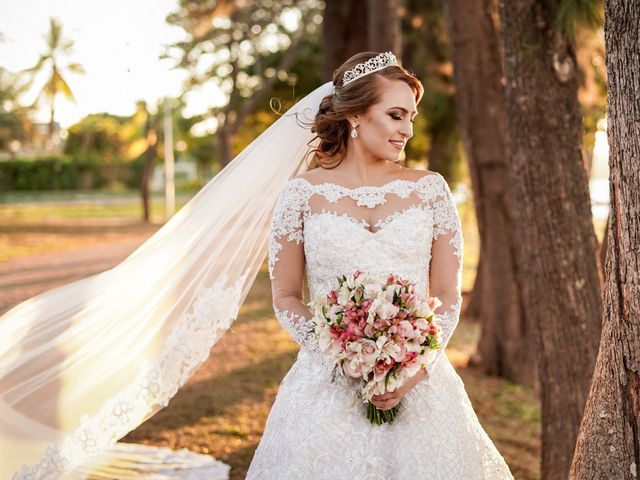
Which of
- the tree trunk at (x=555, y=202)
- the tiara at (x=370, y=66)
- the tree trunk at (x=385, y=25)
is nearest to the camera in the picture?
the tiara at (x=370, y=66)

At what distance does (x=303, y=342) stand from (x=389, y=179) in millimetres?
791

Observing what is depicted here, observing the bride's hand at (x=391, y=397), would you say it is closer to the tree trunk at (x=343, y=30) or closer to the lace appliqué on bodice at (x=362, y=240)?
the lace appliqué on bodice at (x=362, y=240)

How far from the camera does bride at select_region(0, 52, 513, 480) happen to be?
121 inches

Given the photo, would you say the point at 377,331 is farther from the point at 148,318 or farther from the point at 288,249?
the point at 148,318

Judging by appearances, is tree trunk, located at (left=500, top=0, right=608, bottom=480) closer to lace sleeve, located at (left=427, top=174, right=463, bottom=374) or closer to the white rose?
lace sleeve, located at (left=427, top=174, right=463, bottom=374)

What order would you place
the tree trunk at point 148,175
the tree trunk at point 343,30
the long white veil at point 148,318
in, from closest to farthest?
the long white veil at point 148,318, the tree trunk at point 343,30, the tree trunk at point 148,175

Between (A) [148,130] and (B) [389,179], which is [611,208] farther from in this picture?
(A) [148,130]

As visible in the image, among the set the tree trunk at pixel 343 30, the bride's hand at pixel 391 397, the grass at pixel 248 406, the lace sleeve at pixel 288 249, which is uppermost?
the tree trunk at pixel 343 30

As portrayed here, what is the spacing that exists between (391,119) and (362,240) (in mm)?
521

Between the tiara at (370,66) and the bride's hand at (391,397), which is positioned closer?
the bride's hand at (391,397)

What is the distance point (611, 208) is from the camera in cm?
301

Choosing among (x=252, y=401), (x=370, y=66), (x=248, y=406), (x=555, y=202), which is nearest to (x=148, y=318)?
(x=370, y=66)

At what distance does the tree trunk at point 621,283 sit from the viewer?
2.84 m

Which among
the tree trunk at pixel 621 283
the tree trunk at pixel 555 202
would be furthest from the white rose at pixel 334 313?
the tree trunk at pixel 555 202
